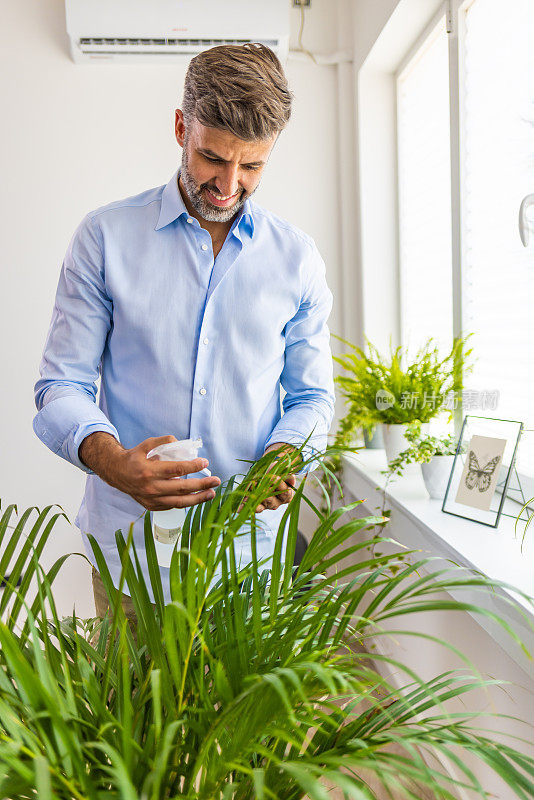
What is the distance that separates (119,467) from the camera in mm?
1097

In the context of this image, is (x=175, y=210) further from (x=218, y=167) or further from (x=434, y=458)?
(x=434, y=458)

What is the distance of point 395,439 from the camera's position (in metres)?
2.11

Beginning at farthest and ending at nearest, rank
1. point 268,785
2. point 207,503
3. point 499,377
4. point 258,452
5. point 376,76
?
point 376,76 < point 499,377 < point 258,452 < point 207,503 < point 268,785

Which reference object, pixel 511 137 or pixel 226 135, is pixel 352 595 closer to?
pixel 226 135

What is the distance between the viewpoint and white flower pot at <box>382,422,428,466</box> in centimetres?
209

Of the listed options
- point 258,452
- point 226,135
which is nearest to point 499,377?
point 258,452

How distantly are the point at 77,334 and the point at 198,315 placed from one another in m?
0.24

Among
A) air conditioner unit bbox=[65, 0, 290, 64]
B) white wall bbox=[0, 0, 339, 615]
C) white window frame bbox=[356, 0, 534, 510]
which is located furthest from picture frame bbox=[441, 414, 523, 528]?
air conditioner unit bbox=[65, 0, 290, 64]

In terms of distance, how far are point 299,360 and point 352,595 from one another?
82 cm

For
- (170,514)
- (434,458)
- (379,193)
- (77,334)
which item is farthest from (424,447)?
(379,193)

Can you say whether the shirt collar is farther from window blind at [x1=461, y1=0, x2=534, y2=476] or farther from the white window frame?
the white window frame

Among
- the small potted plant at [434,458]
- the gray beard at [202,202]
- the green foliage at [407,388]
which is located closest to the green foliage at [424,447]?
the small potted plant at [434,458]

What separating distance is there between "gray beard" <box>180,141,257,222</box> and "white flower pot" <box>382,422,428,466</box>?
921 mm

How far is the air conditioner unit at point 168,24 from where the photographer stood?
260cm
